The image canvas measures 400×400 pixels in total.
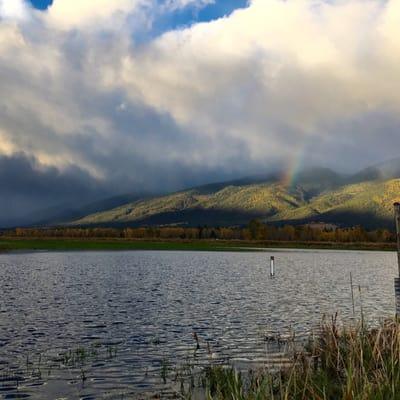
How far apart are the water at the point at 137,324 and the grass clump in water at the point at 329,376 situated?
1776 millimetres

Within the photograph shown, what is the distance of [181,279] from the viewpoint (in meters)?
73.8

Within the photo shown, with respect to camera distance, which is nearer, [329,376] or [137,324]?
[329,376]

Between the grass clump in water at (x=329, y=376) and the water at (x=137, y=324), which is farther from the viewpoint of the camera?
the water at (x=137, y=324)

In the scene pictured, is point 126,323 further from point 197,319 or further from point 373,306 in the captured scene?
point 373,306

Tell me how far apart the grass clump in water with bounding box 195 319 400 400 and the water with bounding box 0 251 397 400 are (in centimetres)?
178

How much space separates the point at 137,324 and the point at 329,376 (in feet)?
65.0

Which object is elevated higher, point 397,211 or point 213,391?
point 397,211

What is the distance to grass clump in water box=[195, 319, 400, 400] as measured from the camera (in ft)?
42.2

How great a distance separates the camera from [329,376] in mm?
18594

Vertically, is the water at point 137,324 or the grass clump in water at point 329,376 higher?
the grass clump in water at point 329,376

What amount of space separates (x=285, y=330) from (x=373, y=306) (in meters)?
15.9

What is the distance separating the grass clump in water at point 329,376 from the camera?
12875 mm

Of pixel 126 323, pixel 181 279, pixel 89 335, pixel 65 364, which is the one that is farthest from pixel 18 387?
pixel 181 279

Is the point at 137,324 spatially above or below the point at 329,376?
below
